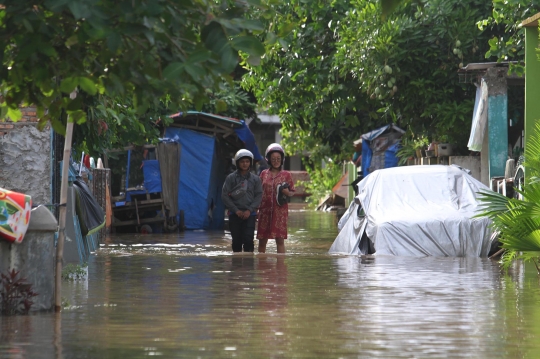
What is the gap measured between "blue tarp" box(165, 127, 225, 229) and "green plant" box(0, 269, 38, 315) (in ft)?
58.5

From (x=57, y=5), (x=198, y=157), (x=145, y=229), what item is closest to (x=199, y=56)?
(x=57, y=5)

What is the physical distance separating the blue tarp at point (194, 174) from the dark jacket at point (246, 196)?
1083 cm

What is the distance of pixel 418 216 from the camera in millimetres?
16328

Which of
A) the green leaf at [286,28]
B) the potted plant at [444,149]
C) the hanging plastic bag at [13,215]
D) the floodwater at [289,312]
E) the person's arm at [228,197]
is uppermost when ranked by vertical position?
the potted plant at [444,149]

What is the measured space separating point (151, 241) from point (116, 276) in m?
8.59

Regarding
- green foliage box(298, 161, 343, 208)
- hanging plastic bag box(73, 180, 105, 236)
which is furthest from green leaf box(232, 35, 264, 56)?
green foliage box(298, 161, 343, 208)

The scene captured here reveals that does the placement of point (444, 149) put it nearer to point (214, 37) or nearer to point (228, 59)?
point (214, 37)

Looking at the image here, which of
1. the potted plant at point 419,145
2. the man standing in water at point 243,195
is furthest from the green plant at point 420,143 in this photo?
the man standing in water at point 243,195

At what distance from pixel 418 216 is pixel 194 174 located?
1133cm

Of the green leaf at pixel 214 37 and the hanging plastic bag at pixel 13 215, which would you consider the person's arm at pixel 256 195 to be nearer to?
the hanging plastic bag at pixel 13 215

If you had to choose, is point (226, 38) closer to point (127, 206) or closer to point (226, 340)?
point (226, 340)

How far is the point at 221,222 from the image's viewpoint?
1114 inches

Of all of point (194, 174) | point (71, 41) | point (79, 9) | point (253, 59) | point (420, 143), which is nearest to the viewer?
point (79, 9)

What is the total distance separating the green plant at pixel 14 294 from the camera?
8875 mm
